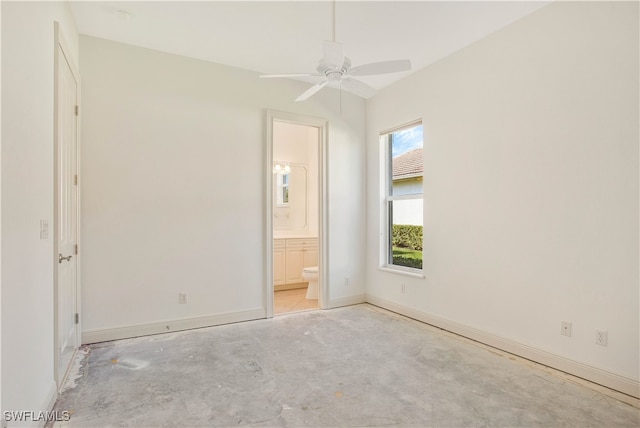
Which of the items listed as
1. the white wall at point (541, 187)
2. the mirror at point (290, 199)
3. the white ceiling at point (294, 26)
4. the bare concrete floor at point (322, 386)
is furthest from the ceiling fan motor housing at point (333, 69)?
the mirror at point (290, 199)

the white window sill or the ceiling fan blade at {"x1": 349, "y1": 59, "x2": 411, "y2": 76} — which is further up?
the ceiling fan blade at {"x1": 349, "y1": 59, "x2": 411, "y2": 76}

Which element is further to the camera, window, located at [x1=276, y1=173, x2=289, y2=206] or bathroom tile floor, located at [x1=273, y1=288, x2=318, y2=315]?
window, located at [x1=276, y1=173, x2=289, y2=206]

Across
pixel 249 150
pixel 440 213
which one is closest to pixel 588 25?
pixel 440 213

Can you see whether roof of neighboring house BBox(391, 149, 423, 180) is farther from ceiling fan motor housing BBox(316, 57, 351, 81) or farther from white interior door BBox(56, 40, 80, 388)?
white interior door BBox(56, 40, 80, 388)

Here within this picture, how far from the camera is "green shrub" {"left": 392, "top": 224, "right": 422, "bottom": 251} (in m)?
3.95

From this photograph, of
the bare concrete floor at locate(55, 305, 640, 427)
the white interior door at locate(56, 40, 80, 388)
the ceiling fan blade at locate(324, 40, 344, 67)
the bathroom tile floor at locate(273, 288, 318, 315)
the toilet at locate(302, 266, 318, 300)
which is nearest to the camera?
the bare concrete floor at locate(55, 305, 640, 427)

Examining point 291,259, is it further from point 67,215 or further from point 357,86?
point 357,86

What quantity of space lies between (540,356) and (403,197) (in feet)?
6.89

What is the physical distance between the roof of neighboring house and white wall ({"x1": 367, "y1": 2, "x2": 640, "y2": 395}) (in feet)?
0.81

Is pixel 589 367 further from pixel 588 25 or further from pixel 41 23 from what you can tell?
pixel 41 23

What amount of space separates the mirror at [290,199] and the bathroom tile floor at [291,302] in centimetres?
117

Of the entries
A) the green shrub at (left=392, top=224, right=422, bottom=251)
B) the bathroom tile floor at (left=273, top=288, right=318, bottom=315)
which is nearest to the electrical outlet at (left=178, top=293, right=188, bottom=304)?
the bathroom tile floor at (left=273, top=288, right=318, bottom=315)

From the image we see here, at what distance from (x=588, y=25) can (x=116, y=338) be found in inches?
180

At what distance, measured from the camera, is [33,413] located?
167cm
